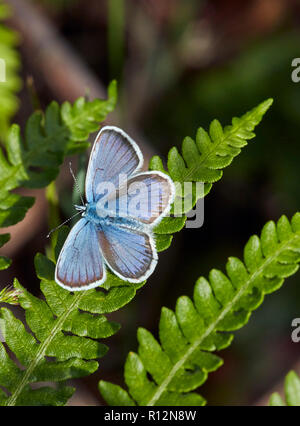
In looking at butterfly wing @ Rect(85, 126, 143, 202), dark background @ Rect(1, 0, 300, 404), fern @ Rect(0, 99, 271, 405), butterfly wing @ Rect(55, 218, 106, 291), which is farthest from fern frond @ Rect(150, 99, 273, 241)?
dark background @ Rect(1, 0, 300, 404)

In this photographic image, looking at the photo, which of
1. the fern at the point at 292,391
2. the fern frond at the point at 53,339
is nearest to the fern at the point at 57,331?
the fern frond at the point at 53,339

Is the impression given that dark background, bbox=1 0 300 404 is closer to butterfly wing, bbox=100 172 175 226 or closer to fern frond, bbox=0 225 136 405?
butterfly wing, bbox=100 172 175 226

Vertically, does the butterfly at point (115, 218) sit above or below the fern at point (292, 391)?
→ above

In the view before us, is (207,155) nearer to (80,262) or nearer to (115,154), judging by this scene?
(115,154)

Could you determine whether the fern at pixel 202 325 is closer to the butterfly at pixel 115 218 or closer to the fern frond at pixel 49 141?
the butterfly at pixel 115 218

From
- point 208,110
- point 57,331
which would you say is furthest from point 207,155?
point 208,110
